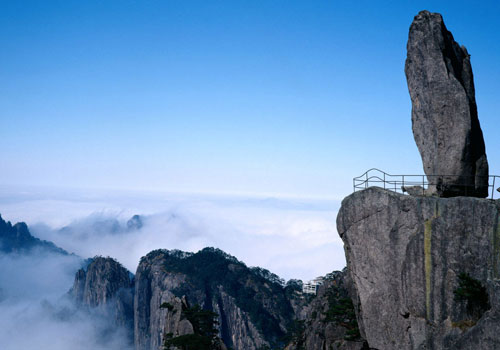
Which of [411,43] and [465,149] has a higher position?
[411,43]

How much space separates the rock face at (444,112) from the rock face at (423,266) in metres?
3.67

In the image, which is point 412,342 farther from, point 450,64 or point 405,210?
point 450,64

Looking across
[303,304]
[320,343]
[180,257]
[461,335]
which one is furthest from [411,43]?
[180,257]

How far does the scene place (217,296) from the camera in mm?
171625

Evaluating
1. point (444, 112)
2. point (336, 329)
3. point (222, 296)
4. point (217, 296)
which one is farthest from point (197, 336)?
point (217, 296)

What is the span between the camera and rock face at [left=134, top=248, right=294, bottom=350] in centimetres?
15488

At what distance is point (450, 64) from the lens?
33406 mm

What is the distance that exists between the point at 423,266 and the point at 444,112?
439 inches

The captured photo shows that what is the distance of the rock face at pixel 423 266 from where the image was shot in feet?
88.5

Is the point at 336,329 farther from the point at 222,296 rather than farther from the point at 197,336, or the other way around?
the point at 222,296

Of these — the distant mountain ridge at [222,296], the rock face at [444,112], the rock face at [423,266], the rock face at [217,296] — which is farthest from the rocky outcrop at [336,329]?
the rock face at [217,296]

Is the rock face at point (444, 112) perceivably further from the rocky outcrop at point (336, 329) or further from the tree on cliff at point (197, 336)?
the tree on cliff at point (197, 336)

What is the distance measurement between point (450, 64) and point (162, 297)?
155 m

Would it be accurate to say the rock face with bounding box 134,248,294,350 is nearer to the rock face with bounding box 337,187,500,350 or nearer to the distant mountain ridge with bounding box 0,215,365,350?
the distant mountain ridge with bounding box 0,215,365,350
